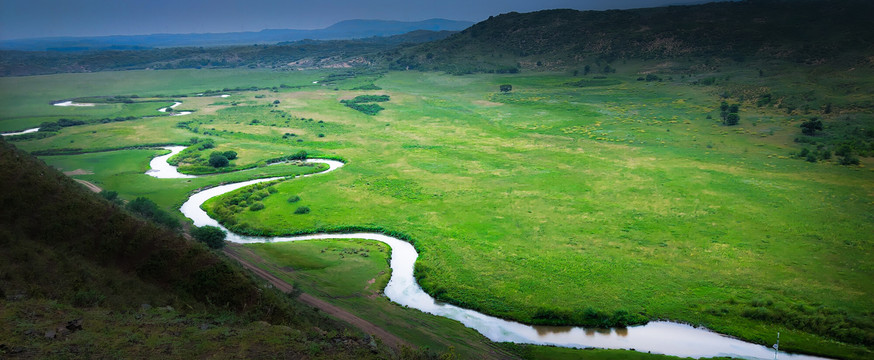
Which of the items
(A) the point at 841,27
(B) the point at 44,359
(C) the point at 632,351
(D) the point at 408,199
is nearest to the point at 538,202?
(D) the point at 408,199

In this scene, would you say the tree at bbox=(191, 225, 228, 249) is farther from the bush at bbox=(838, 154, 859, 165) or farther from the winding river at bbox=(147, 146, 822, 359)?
the bush at bbox=(838, 154, 859, 165)

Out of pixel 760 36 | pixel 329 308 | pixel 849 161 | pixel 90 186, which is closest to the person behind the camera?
pixel 329 308

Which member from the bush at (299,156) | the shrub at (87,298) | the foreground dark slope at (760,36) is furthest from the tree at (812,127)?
the shrub at (87,298)

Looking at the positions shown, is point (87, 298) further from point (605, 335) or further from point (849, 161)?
point (849, 161)

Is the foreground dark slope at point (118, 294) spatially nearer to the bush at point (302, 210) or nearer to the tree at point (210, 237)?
the tree at point (210, 237)

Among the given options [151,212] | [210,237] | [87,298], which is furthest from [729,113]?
[87,298]

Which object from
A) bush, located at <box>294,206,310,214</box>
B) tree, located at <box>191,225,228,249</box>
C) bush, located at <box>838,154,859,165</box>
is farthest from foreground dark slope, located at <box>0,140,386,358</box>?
bush, located at <box>838,154,859,165</box>

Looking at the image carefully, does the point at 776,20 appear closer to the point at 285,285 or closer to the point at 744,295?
the point at 744,295
